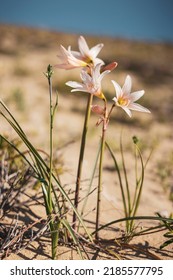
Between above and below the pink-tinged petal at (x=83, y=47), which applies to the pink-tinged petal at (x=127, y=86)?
below

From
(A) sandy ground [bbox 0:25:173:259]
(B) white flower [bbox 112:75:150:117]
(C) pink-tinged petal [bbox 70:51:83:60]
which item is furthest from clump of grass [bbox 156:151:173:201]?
(C) pink-tinged petal [bbox 70:51:83:60]

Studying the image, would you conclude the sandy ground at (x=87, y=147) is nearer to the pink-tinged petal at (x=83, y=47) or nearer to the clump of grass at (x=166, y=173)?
the clump of grass at (x=166, y=173)

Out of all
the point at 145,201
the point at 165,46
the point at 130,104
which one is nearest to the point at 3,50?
the point at 145,201

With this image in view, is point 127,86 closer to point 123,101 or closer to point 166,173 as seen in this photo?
point 123,101

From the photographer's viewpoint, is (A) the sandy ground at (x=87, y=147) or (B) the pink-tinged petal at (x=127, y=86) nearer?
(B) the pink-tinged petal at (x=127, y=86)

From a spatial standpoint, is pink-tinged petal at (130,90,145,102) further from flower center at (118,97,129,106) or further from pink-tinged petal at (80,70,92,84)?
pink-tinged petal at (80,70,92,84)

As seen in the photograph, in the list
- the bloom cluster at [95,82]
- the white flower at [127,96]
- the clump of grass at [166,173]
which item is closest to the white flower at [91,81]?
the bloom cluster at [95,82]

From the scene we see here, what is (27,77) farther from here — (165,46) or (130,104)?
(165,46)

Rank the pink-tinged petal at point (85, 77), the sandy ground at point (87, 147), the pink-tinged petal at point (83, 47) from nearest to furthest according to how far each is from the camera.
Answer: the pink-tinged petal at point (85, 77), the pink-tinged petal at point (83, 47), the sandy ground at point (87, 147)

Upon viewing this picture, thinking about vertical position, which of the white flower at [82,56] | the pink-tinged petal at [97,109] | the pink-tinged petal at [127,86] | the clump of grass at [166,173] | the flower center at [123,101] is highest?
the white flower at [82,56]
